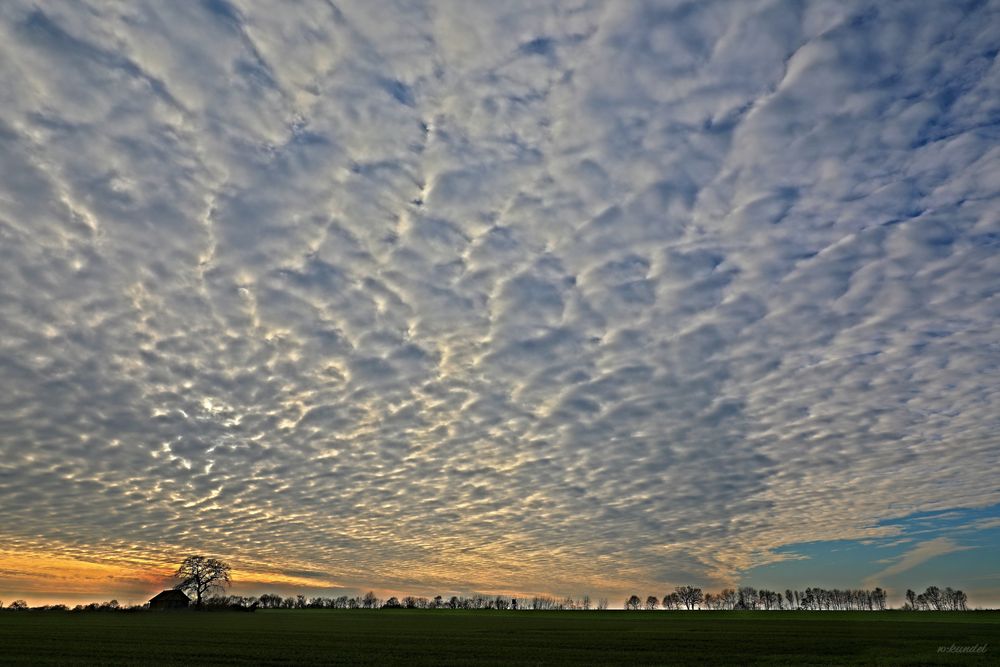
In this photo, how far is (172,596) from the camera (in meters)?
186

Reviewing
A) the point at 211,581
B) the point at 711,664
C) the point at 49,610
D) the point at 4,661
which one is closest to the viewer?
the point at 4,661

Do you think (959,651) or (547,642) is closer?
(959,651)

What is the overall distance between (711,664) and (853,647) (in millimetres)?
27409

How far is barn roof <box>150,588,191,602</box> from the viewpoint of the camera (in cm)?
18412

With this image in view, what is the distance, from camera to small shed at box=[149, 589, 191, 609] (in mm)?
180962

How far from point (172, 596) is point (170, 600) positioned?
247 centimetres

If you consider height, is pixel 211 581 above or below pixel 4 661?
above

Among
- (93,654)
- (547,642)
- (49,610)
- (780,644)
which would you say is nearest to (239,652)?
(93,654)

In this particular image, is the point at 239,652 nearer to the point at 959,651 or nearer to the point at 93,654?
the point at 93,654

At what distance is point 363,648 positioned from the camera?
57219 mm

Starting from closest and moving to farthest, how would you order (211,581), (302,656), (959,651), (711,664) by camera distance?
(711,664) < (302,656) < (959,651) < (211,581)

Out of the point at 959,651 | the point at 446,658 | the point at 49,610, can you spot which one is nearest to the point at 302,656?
the point at 446,658

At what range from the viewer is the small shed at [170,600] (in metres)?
181

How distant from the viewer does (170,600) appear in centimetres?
18325
